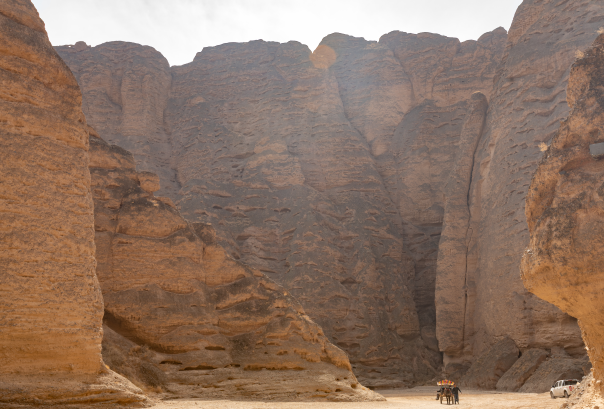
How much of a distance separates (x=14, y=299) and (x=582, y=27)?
31.8m

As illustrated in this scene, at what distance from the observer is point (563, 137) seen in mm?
11125

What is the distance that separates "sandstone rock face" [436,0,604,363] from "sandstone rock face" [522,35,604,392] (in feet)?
62.8

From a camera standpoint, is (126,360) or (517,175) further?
(517,175)

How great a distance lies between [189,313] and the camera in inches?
843

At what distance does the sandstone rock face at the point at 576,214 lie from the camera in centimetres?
960

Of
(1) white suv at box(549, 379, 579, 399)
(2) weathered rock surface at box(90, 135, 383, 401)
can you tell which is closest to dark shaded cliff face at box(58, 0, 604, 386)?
(1) white suv at box(549, 379, 579, 399)

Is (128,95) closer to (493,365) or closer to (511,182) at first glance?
(511,182)

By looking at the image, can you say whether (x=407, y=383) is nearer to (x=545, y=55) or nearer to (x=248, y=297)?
(x=248, y=297)

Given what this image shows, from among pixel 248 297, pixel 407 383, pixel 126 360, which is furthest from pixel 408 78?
pixel 126 360

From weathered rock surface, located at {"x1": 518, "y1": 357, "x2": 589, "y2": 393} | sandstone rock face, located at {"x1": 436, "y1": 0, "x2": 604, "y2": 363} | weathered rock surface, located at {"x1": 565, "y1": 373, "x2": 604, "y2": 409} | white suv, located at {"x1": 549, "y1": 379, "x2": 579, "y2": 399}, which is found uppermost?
sandstone rock face, located at {"x1": 436, "y1": 0, "x2": 604, "y2": 363}

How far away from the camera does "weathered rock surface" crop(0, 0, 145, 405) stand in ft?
42.0

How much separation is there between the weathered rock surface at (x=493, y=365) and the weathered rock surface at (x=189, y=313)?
9578 mm

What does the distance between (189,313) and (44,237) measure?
8.59 m

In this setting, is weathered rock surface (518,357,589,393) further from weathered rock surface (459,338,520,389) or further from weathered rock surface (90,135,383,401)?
weathered rock surface (90,135,383,401)
